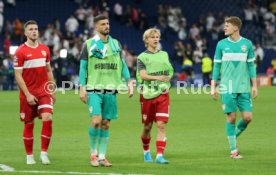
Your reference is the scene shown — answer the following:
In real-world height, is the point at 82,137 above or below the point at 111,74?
below

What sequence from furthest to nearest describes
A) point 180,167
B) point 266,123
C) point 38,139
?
point 266,123 → point 38,139 → point 180,167

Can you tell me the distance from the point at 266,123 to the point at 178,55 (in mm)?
25120

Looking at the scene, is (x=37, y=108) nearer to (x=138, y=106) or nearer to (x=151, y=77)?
(x=151, y=77)

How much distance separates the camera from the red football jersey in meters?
13.3

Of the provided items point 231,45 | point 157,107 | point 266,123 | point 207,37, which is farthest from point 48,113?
point 207,37

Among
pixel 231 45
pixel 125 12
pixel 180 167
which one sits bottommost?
pixel 180 167

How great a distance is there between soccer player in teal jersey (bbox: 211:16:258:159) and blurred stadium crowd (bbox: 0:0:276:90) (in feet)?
87.4

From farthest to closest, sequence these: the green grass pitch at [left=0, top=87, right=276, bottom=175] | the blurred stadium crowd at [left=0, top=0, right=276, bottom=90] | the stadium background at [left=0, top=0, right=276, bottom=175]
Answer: the blurred stadium crowd at [left=0, top=0, right=276, bottom=90], the stadium background at [left=0, top=0, right=276, bottom=175], the green grass pitch at [left=0, top=87, right=276, bottom=175]

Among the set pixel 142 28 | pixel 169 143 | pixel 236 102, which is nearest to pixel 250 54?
pixel 236 102

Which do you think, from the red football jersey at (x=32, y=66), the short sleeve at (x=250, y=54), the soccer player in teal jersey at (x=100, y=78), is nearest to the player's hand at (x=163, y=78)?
the soccer player in teal jersey at (x=100, y=78)

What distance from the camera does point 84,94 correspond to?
42.3 ft

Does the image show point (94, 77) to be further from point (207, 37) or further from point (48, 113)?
point (207, 37)

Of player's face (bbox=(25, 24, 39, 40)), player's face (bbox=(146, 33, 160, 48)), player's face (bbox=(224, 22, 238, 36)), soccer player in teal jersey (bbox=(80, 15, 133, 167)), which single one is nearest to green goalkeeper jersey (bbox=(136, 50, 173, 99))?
player's face (bbox=(146, 33, 160, 48))

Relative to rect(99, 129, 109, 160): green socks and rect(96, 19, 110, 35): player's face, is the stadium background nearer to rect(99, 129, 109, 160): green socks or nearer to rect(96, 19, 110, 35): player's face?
rect(99, 129, 109, 160): green socks
